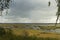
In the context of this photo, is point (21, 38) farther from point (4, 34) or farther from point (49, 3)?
point (49, 3)

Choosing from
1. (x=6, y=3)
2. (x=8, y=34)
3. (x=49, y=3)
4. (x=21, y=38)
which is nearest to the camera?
(x=6, y=3)

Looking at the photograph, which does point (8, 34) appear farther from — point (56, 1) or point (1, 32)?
point (56, 1)

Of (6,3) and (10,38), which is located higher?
(6,3)

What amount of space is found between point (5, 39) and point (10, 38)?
1.26m

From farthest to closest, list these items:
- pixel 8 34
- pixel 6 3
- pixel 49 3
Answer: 1. pixel 8 34
2. pixel 49 3
3. pixel 6 3

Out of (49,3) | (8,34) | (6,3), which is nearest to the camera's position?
(6,3)

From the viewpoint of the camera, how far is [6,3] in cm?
3012

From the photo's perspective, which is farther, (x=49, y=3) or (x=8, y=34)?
(x=8, y=34)

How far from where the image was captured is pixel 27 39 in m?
34.3

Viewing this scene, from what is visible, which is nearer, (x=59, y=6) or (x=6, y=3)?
(x=6, y=3)

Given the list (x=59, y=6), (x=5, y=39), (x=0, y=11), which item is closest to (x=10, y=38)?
(x=5, y=39)

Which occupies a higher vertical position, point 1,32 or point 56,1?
point 56,1

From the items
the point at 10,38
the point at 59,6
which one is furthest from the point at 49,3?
the point at 10,38

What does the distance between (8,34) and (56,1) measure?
8.37 m
